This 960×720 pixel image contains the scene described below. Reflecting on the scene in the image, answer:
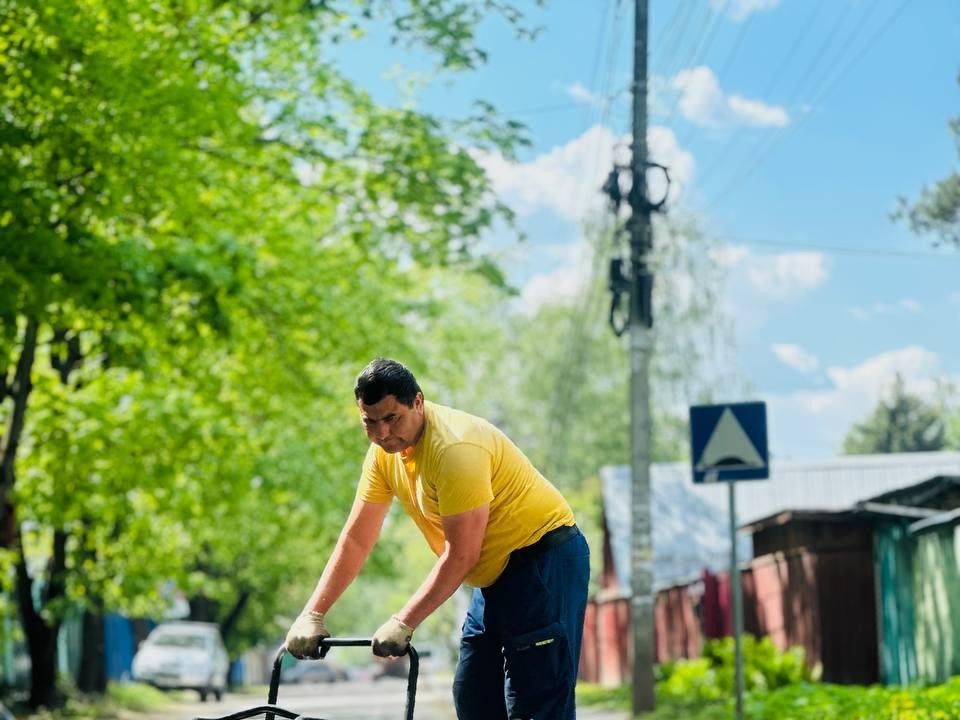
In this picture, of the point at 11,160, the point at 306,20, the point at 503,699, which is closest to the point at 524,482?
the point at 503,699

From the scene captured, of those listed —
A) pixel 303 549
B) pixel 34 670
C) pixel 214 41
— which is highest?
pixel 214 41

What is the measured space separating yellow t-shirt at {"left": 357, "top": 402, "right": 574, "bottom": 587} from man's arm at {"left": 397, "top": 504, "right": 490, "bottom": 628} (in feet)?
0.12

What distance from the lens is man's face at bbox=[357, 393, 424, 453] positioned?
16.2 feet

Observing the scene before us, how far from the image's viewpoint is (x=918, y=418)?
7225 cm

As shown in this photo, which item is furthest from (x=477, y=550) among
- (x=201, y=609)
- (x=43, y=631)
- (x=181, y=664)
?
(x=201, y=609)

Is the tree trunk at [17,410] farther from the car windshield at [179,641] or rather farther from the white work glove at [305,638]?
the car windshield at [179,641]

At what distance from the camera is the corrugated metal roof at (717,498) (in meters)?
43.2

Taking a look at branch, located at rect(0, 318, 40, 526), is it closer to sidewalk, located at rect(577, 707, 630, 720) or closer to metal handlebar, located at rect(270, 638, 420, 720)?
sidewalk, located at rect(577, 707, 630, 720)

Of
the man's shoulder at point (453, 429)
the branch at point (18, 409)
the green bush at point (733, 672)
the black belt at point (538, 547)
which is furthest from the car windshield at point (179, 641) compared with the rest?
the man's shoulder at point (453, 429)

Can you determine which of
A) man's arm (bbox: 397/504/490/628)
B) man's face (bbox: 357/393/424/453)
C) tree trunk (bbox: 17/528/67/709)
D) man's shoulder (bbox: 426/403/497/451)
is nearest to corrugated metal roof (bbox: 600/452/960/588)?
tree trunk (bbox: 17/528/67/709)

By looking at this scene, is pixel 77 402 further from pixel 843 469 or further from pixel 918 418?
pixel 918 418

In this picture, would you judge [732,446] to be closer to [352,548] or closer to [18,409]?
[18,409]

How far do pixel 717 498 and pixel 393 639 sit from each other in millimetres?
39916

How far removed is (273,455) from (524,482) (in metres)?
22.6
